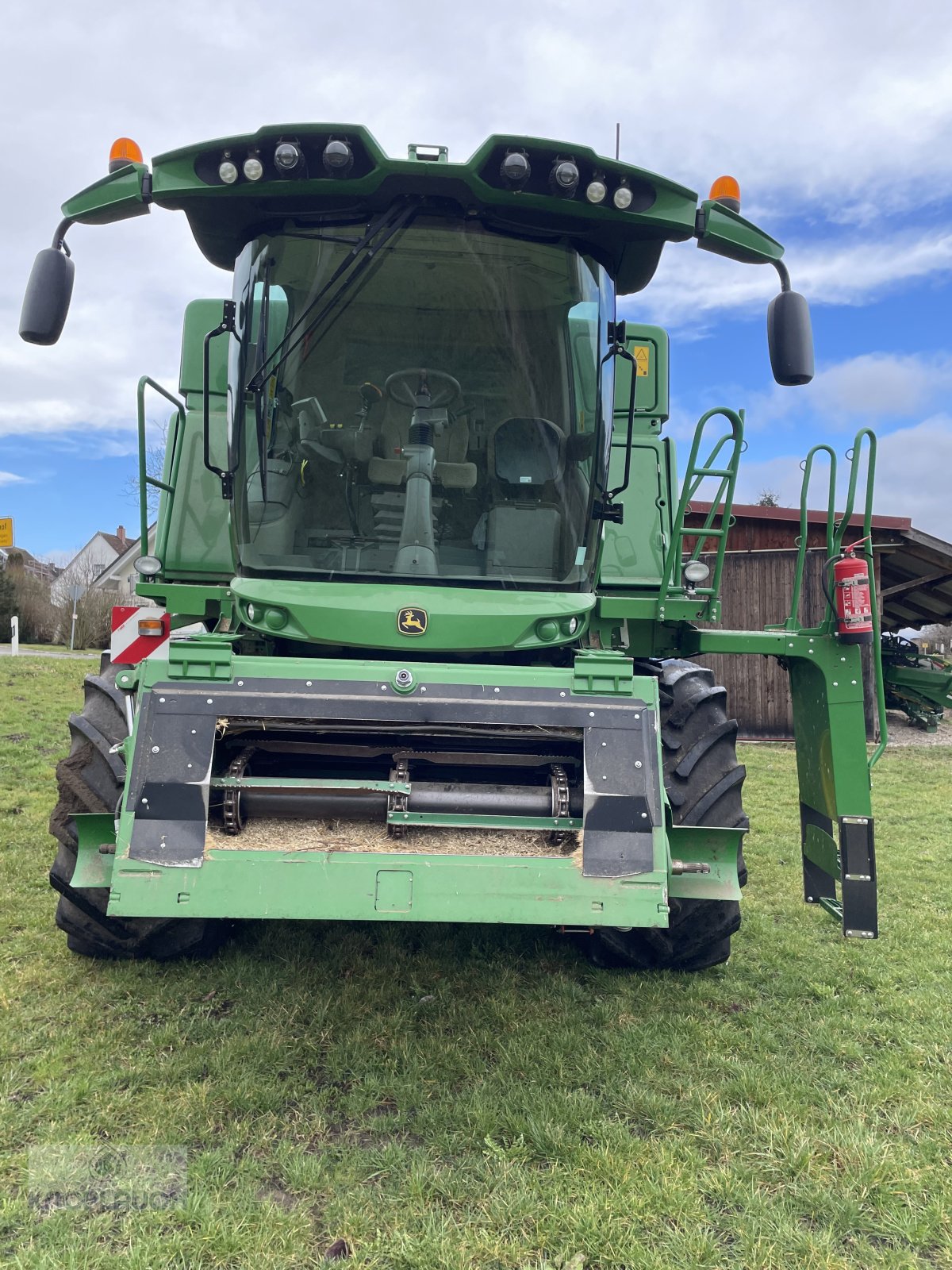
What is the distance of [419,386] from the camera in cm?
370

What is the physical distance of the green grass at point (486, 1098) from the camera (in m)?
2.23

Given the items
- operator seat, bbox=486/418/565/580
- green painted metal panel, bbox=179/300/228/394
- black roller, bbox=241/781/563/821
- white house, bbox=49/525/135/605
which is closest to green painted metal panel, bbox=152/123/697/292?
operator seat, bbox=486/418/565/580

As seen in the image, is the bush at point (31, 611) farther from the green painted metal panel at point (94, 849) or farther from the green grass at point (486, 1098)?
the green painted metal panel at point (94, 849)

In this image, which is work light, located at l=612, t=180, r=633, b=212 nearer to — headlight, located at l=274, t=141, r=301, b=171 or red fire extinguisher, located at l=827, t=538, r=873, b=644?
headlight, located at l=274, t=141, r=301, b=171

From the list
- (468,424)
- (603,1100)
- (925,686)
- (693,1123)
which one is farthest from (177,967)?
(925,686)

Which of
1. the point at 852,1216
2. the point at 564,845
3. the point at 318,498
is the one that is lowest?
the point at 852,1216

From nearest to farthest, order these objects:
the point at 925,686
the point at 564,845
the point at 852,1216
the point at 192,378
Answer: the point at 852,1216 < the point at 564,845 < the point at 192,378 < the point at 925,686

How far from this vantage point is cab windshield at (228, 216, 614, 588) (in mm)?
3486

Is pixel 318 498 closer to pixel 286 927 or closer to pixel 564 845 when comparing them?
pixel 564 845

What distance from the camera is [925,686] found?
45.4ft

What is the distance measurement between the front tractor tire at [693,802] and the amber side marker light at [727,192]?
6.15ft

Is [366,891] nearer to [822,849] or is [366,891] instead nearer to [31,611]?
[822,849]

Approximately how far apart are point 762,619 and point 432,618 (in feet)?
38.4

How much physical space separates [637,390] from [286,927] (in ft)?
10.3
